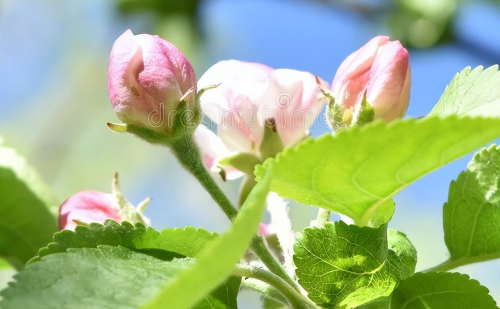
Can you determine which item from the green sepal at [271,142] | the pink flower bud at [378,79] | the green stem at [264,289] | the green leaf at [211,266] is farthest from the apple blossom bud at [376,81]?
the green leaf at [211,266]

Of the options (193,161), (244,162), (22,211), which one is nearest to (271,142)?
(244,162)

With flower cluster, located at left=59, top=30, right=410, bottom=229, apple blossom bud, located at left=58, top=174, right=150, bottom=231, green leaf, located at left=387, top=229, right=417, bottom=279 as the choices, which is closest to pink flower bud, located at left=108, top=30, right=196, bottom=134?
flower cluster, located at left=59, top=30, right=410, bottom=229

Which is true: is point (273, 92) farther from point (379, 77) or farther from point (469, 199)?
point (469, 199)

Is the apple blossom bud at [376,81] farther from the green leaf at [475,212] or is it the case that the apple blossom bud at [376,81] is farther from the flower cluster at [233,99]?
the green leaf at [475,212]

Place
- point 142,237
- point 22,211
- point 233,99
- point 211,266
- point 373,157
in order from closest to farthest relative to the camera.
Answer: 1. point 211,266
2. point 373,157
3. point 142,237
4. point 233,99
5. point 22,211

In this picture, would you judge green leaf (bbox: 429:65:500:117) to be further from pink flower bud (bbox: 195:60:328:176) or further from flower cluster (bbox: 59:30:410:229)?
pink flower bud (bbox: 195:60:328:176)

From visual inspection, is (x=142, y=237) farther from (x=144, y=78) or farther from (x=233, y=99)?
(x=233, y=99)
